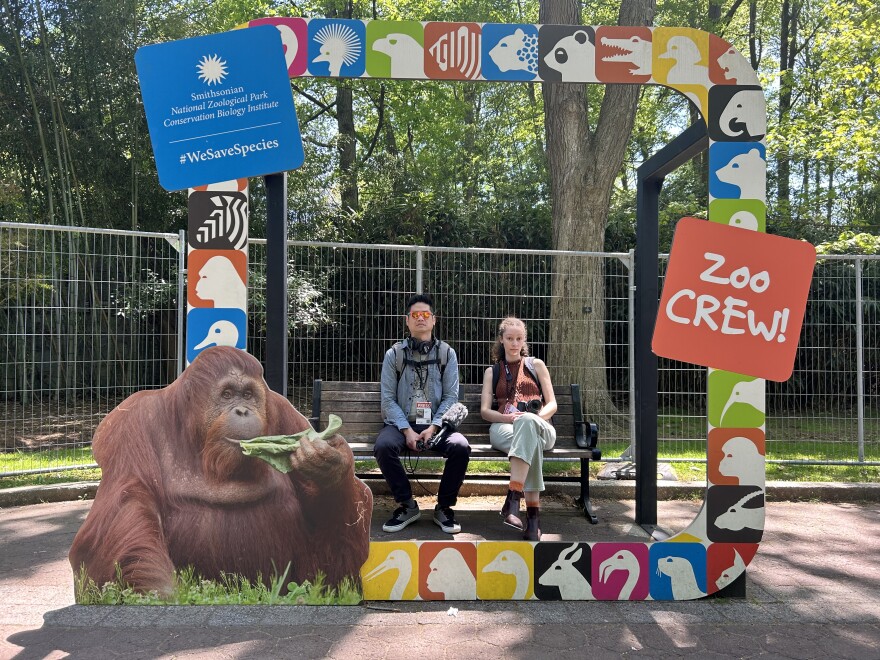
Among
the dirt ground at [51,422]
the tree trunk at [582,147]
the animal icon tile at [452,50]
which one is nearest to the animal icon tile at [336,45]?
the animal icon tile at [452,50]

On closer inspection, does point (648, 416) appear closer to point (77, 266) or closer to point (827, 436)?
point (827, 436)

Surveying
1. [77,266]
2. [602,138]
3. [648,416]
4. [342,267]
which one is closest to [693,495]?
[648,416]

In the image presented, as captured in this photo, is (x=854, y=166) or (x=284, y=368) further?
(x=854, y=166)

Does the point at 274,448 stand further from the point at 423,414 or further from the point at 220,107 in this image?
the point at 220,107

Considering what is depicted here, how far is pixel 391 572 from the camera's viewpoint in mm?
3641

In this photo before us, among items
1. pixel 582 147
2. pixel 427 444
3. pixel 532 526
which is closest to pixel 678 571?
pixel 532 526

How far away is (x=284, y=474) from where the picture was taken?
3625 mm

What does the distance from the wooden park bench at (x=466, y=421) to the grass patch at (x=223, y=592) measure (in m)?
1.45

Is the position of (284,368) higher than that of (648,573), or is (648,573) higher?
(284,368)

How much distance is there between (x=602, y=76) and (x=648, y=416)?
221 cm

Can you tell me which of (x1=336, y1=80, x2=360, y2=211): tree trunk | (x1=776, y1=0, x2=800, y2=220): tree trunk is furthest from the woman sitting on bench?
(x1=776, y1=0, x2=800, y2=220): tree trunk

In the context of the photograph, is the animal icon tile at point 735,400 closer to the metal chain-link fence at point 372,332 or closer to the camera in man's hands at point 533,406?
the camera in man's hands at point 533,406

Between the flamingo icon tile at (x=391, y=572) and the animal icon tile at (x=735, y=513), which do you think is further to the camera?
the animal icon tile at (x=735, y=513)

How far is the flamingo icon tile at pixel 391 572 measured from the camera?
3627mm
